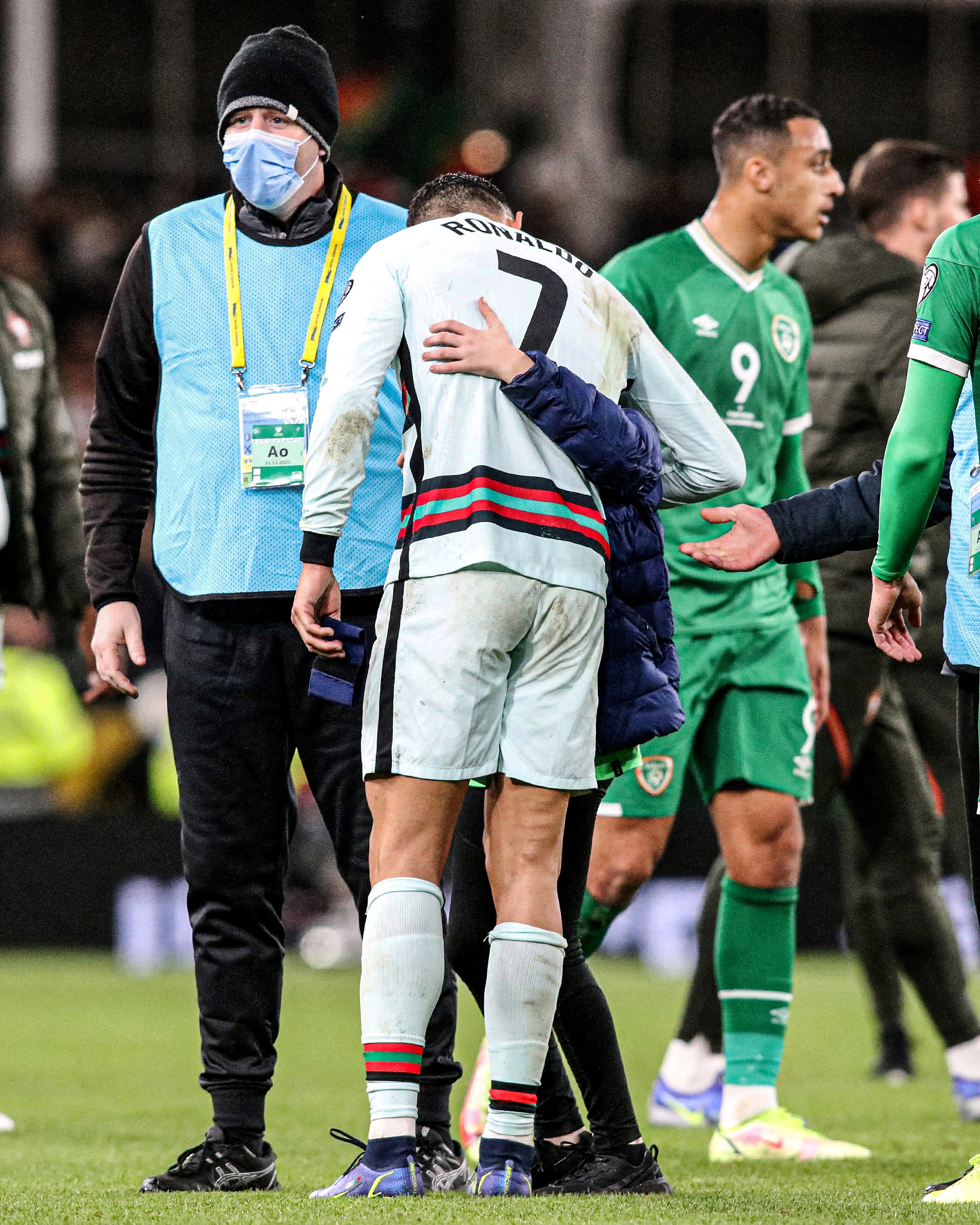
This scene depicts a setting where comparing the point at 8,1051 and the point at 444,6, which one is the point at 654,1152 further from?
the point at 444,6

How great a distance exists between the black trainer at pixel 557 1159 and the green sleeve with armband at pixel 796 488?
1.86 meters

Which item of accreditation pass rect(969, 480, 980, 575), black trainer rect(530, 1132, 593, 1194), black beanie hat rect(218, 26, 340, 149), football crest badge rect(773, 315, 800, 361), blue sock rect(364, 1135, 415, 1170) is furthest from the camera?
football crest badge rect(773, 315, 800, 361)

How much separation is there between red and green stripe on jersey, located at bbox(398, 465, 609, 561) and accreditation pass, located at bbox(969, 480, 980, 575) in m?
0.74

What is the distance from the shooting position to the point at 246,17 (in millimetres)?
17844

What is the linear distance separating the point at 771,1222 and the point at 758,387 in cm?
248

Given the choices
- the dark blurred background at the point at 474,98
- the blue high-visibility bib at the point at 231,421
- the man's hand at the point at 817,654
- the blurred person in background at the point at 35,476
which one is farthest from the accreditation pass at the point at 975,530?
the dark blurred background at the point at 474,98

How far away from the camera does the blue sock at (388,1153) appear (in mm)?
3598

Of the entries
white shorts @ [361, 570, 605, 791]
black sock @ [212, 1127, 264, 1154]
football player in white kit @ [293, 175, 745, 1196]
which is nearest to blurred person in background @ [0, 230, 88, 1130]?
black sock @ [212, 1127, 264, 1154]

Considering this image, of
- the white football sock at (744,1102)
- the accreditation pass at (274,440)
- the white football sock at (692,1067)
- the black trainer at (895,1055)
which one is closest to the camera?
the accreditation pass at (274,440)

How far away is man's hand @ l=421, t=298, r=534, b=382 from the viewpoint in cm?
370

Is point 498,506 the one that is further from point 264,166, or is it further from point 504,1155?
point 504,1155

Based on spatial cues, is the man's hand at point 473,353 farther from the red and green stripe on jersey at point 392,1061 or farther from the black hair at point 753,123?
the black hair at point 753,123

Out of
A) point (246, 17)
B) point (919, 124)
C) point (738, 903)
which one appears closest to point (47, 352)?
point (738, 903)

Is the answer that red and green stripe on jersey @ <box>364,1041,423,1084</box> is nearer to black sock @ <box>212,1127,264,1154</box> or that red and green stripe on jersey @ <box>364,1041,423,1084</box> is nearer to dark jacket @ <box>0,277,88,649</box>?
black sock @ <box>212,1127,264,1154</box>
